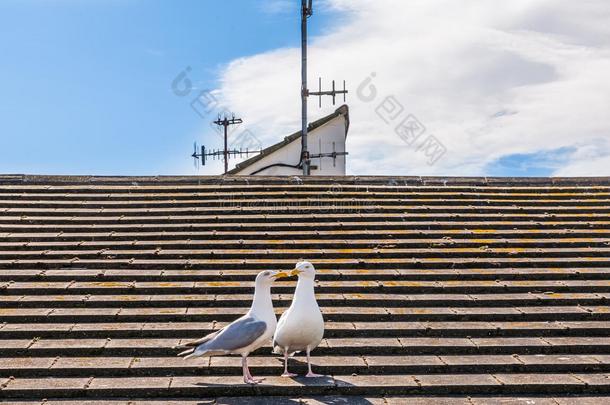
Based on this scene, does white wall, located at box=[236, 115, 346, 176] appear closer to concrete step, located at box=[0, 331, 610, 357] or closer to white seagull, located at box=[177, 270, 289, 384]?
concrete step, located at box=[0, 331, 610, 357]

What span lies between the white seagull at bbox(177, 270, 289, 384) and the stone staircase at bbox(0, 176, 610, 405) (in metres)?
0.31

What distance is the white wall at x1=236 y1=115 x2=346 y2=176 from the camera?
752 inches

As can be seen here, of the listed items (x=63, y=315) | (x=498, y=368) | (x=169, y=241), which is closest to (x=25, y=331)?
(x=63, y=315)

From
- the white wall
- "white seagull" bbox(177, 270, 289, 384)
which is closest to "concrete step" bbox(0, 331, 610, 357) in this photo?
"white seagull" bbox(177, 270, 289, 384)

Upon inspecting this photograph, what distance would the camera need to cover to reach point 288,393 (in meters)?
5.60

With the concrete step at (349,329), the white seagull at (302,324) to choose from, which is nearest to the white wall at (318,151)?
the concrete step at (349,329)

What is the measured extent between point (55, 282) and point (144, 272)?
3.21ft

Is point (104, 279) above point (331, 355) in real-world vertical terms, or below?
above

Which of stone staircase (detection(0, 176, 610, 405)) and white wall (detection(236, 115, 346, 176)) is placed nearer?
stone staircase (detection(0, 176, 610, 405))

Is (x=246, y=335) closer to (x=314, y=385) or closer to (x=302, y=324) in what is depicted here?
(x=302, y=324)

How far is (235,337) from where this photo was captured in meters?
5.55

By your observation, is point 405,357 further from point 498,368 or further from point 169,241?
point 169,241

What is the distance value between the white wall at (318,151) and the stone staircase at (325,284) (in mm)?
8277

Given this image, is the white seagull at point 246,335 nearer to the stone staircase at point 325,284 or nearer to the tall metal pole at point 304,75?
the stone staircase at point 325,284
